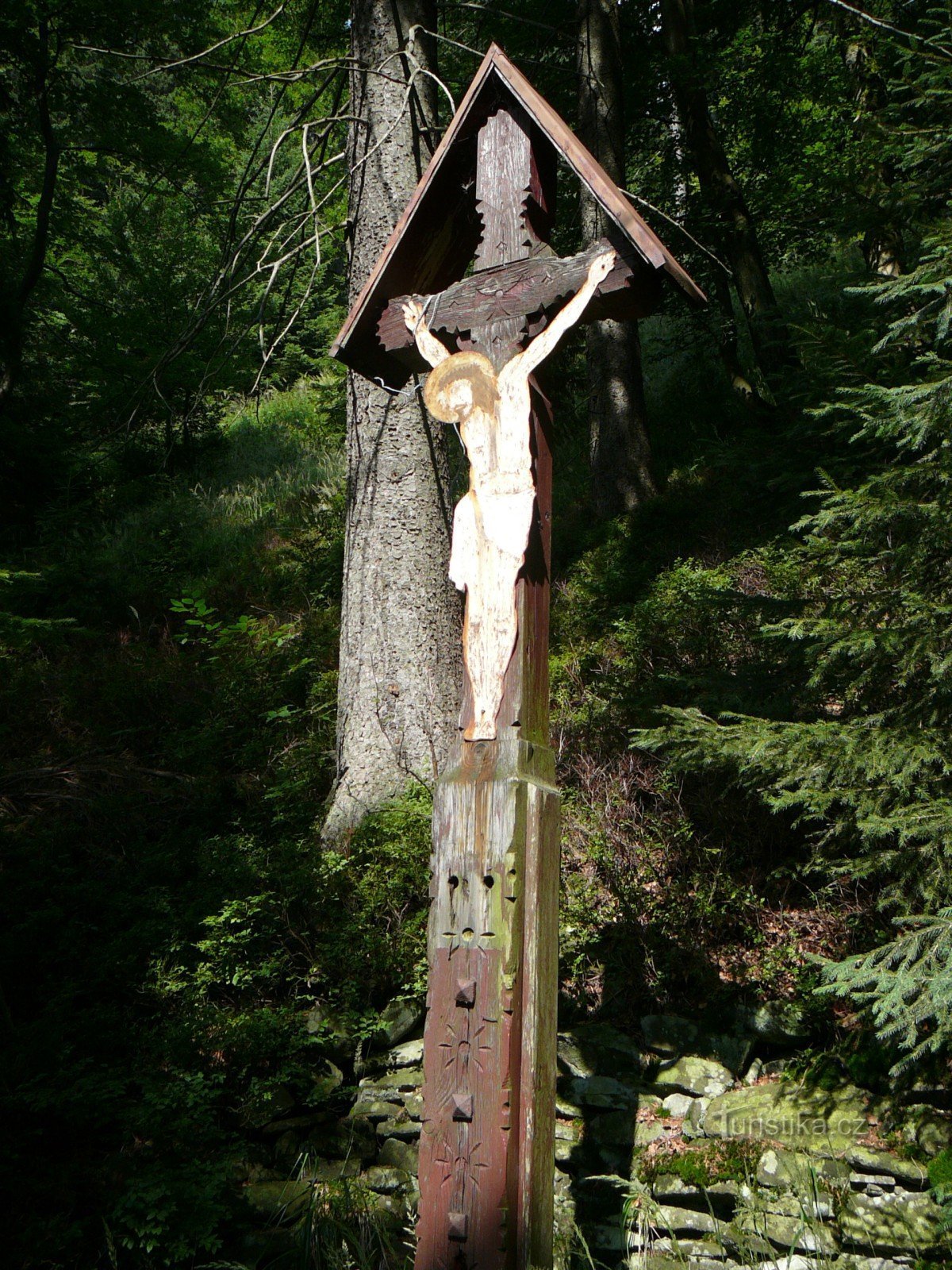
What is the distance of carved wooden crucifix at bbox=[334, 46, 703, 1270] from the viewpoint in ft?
8.02

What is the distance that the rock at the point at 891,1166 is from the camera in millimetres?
3617

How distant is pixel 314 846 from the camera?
541 centimetres

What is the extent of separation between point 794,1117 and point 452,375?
3.34 meters

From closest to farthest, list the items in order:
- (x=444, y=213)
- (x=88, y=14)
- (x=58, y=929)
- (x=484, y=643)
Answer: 1. (x=484, y=643)
2. (x=444, y=213)
3. (x=58, y=929)
4. (x=88, y=14)

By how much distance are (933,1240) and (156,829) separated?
4734mm

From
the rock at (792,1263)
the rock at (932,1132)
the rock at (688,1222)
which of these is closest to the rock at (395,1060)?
the rock at (688,1222)

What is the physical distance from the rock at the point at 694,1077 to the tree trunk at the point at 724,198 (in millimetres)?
8782

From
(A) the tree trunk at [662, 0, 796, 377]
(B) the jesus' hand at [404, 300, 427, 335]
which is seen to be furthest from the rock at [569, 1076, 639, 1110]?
(A) the tree trunk at [662, 0, 796, 377]

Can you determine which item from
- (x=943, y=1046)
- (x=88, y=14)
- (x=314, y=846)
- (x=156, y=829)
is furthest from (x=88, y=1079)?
(x=88, y=14)

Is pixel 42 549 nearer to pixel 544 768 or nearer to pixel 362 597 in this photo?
pixel 362 597

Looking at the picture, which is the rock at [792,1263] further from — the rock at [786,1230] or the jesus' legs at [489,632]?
the jesus' legs at [489,632]

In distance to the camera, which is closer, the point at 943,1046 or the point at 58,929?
the point at 943,1046

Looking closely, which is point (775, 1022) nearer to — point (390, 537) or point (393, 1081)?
point (393, 1081)

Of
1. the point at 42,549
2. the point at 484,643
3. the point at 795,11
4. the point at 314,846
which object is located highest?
the point at 795,11
